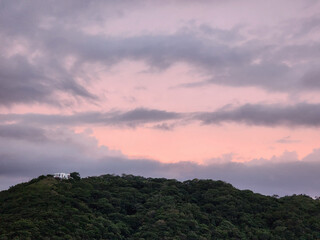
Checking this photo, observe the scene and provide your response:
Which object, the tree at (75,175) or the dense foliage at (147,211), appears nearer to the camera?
the dense foliage at (147,211)

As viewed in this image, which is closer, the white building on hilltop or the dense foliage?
the dense foliage

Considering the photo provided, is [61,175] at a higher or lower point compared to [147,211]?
higher

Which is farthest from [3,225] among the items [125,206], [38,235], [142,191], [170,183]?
[170,183]

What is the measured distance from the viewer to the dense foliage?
8138cm

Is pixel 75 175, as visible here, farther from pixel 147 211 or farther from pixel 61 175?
pixel 147 211

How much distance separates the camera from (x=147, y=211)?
95000 mm

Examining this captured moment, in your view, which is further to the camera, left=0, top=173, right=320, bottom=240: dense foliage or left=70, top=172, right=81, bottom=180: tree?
left=70, top=172, right=81, bottom=180: tree

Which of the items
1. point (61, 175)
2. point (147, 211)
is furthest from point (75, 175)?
point (147, 211)

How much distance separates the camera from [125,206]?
98.8m

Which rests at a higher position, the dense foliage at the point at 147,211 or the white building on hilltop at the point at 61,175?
the white building on hilltop at the point at 61,175

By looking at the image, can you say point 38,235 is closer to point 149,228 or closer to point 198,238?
point 149,228

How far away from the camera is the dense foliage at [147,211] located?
81.4m

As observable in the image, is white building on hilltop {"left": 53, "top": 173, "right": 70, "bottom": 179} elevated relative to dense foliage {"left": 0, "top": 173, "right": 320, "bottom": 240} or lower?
elevated

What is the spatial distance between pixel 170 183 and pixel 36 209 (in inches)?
1592
